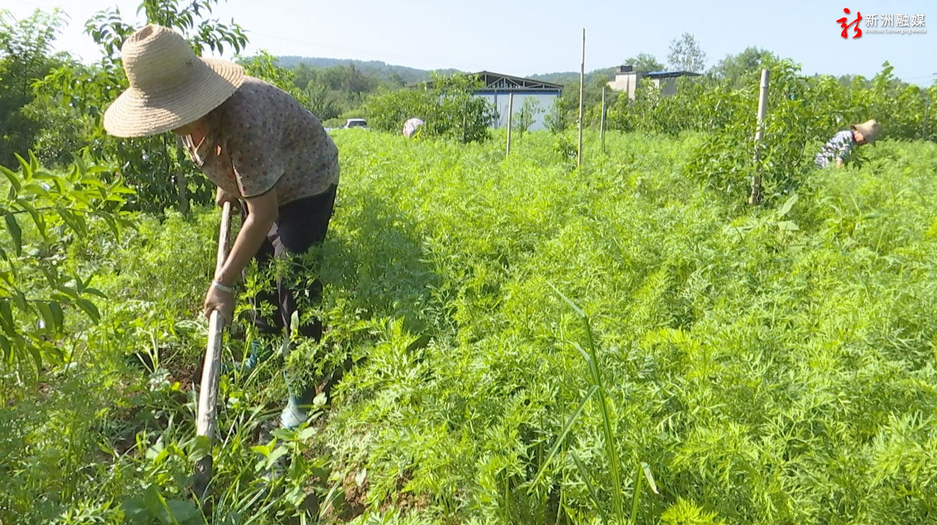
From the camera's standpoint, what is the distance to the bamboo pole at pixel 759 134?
18.2ft

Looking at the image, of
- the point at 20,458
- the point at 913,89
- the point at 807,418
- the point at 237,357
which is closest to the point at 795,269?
the point at 807,418

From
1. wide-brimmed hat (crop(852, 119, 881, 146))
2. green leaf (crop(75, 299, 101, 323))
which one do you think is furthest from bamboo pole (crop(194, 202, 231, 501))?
wide-brimmed hat (crop(852, 119, 881, 146))

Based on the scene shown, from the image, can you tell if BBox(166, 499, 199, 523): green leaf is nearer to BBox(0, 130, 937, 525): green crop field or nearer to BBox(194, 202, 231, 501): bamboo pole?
BBox(0, 130, 937, 525): green crop field

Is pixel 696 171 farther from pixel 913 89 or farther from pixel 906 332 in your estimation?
pixel 913 89

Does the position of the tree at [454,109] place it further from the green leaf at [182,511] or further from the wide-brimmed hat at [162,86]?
the green leaf at [182,511]

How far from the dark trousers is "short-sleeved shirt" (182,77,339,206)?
0.30 feet

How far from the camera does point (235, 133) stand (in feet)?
8.21

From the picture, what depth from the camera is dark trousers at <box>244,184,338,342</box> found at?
307 centimetres

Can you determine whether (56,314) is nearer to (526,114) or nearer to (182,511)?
(182,511)

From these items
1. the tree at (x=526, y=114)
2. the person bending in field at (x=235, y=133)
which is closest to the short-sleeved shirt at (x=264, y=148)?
the person bending in field at (x=235, y=133)

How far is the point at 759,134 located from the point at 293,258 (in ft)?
15.6

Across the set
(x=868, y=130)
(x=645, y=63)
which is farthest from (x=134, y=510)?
(x=645, y=63)

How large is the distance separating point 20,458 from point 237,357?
1637 millimetres

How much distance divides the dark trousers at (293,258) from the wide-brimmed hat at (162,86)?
831 millimetres
